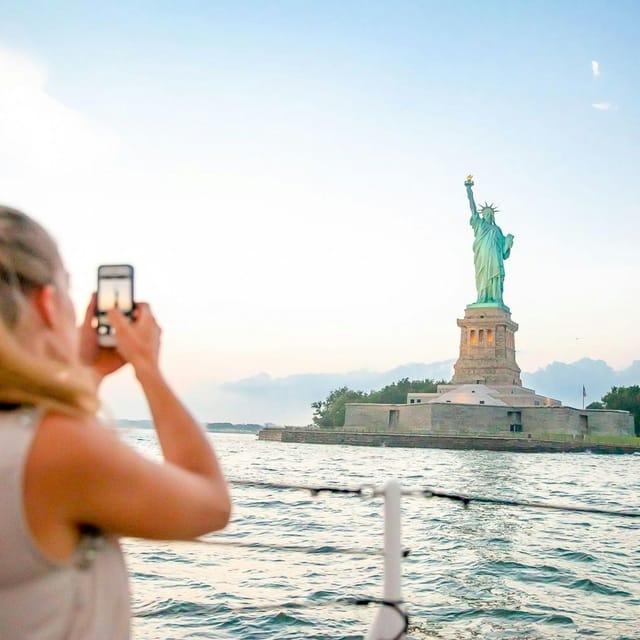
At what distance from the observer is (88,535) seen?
1.03 m

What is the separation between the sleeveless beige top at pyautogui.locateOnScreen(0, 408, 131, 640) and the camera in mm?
953

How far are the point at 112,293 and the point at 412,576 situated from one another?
340 inches

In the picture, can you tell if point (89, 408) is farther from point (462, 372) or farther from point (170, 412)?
point (462, 372)

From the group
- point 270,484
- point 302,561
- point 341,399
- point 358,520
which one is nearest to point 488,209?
point 341,399

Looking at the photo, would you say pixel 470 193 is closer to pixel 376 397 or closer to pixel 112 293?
pixel 376 397

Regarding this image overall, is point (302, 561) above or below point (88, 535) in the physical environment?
below

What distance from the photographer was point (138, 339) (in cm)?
124

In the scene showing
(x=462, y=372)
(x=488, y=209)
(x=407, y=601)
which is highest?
(x=488, y=209)

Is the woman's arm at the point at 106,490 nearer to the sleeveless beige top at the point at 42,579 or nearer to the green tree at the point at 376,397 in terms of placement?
the sleeveless beige top at the point at 42,579

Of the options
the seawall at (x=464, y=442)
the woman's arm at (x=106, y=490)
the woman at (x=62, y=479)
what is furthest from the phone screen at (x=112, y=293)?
the seawall at (x=464, y=442)

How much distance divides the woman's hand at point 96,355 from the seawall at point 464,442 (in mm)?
50589

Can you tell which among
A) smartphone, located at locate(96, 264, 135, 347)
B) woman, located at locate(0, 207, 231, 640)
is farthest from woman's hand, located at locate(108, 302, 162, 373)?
woman, located at locate(0, 207, 231, 640)

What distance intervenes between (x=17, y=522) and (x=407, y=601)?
24.8ft

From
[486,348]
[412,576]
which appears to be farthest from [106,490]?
[486,348]
